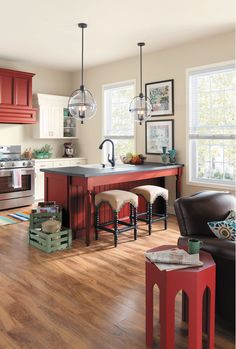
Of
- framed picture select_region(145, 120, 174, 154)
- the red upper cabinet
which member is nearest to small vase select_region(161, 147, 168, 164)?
framed picture select_region(145, 120, 174, 154)

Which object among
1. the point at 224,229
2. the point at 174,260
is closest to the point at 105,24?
the point at 224,229

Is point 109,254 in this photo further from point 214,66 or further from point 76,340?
point 214,66

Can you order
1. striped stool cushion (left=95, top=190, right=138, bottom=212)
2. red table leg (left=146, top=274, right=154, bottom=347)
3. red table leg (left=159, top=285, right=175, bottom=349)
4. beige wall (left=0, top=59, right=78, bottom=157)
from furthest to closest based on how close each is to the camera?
beige wall (left=0, top=59, right=78, bottom=157) → striped stool cushion (left=95, top=190, right=138, bottom=212) → red table leg (left=146, top=274, right=154, bottom=347) → red table leg (left=159, top=285, right=175, bottom=349)

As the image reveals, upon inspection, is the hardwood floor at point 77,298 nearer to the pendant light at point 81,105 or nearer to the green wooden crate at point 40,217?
the green wooden crate at point 40,217

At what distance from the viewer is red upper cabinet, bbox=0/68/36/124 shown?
5980 millimetres

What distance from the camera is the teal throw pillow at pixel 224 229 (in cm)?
220

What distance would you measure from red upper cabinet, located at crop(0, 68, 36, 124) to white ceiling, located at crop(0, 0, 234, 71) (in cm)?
40

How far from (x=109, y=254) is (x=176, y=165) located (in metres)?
2.16

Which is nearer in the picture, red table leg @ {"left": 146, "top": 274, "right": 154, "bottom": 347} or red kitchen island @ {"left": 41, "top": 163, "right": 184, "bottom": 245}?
red table leg @ {"left": 146, "top": 274, "right": 154, "bottom": 347}

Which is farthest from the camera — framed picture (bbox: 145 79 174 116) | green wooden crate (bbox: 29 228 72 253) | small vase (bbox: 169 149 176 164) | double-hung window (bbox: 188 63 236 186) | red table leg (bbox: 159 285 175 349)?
framed picture (bbox: 145 79 174 116)

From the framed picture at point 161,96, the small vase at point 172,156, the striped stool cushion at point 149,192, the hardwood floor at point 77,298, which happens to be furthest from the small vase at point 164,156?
the hardwood floor at point 77,298

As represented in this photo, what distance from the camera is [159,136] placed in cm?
578

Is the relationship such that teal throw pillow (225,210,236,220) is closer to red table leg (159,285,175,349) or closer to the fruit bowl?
red table leg (159,285,175,349)

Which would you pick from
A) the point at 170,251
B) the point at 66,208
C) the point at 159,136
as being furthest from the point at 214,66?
the point at 170,251
